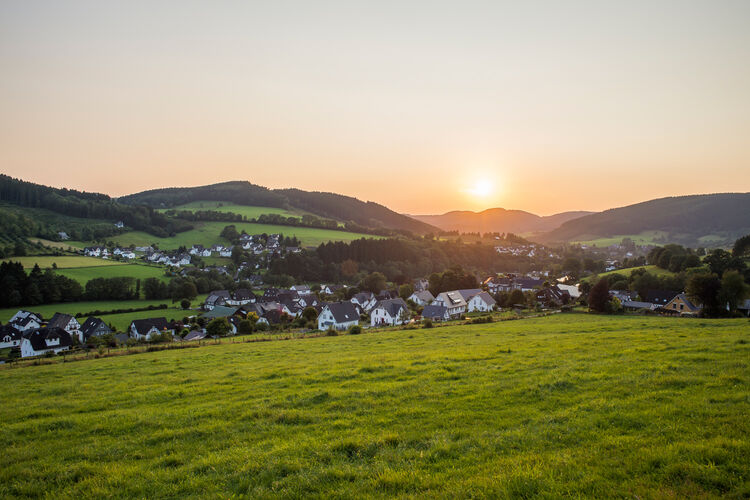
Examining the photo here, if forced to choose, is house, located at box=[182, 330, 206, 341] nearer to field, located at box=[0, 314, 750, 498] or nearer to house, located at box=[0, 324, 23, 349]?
house, located at box=[0, 324, 23, 349]

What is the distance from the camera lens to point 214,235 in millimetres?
167875

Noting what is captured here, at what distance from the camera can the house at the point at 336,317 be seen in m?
63.4

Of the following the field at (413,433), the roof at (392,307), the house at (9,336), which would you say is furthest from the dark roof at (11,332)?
the field at (413,433)

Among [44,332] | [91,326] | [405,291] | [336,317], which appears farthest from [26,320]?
[405,291]

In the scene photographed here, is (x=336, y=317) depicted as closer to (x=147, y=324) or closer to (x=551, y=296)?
(x=147, y=324)

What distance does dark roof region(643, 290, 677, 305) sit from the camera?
7344 cm

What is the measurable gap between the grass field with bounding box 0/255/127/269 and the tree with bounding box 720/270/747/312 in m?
132

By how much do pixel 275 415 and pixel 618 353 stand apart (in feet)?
47.4

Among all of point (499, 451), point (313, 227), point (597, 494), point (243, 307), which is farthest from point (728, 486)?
point (313, 227)

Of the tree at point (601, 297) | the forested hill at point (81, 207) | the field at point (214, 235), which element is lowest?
the tree at point (601, 297)

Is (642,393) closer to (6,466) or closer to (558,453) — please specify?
(558,453)

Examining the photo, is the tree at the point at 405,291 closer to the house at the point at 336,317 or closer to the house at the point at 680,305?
the house at the point at 336,317

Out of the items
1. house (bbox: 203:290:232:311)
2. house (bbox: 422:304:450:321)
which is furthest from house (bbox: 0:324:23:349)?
house (bbox: 422:304:450:321)

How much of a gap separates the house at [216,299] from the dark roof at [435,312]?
2015 inches
